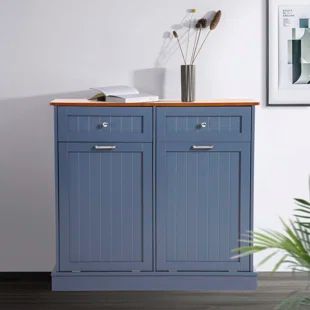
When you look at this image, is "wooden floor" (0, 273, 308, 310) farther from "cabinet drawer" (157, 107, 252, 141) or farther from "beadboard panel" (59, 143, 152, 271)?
"cabinet drawer" (157, 107, 252, 141)

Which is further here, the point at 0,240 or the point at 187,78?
the point at 0,240

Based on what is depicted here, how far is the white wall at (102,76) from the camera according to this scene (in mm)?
3666

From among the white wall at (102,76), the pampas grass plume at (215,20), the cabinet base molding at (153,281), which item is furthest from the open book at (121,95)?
the cabinet base molding at (153,281)

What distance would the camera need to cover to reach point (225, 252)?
3443 mm

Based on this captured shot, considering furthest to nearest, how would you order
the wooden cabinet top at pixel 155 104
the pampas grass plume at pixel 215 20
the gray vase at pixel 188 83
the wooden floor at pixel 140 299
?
the pampas grass plume at pixel 215 20, the gray vase at pixel 188 83, the wooden cabinet top at pixel 155 104, the wooden floor at pixel 140 299

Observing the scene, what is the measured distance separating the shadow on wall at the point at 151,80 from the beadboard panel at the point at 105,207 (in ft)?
1.43

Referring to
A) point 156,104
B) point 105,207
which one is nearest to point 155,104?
point 156,104

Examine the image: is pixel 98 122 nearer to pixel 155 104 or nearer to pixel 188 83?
pixel 155 104

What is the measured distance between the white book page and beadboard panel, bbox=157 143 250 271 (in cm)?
31

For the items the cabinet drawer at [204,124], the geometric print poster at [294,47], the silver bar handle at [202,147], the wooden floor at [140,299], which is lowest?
the wooden floor at [140,299]

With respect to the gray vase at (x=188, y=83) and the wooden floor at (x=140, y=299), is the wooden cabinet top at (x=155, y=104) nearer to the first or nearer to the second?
the gray vase at (x=188, y=83)

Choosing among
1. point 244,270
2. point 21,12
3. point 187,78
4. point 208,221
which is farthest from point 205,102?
point 21,12

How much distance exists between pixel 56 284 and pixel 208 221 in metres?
0.82

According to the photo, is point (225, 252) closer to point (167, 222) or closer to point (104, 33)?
point (167, 222)
